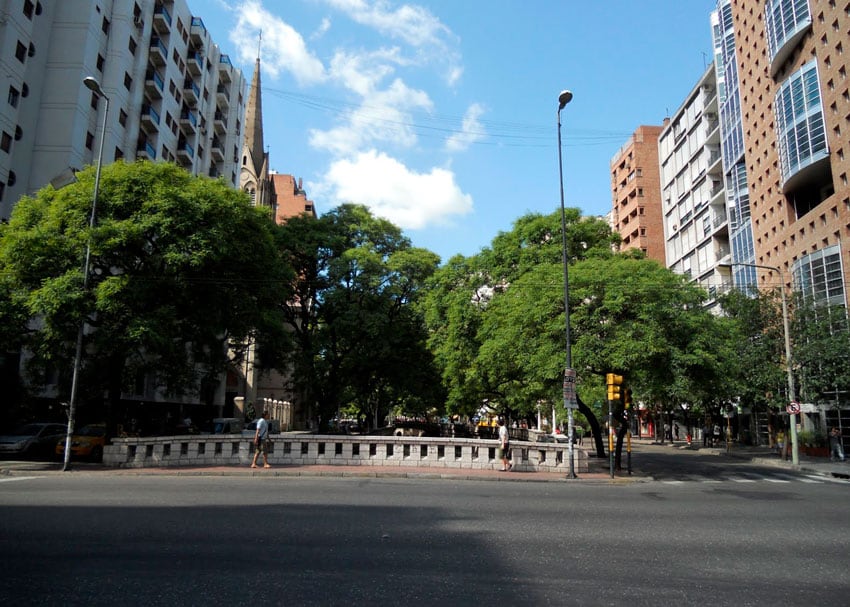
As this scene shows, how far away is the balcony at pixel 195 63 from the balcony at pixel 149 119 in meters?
10.1

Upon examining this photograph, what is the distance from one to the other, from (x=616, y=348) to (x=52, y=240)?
788 inches

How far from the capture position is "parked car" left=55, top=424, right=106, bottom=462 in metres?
23.1

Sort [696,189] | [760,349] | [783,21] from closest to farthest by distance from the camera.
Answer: [760,349] < [783,21] < [696,189]

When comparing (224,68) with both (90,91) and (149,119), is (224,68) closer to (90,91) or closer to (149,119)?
(149,119)

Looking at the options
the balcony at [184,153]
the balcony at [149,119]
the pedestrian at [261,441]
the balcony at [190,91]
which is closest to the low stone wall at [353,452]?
the pedestrian at [261,441]

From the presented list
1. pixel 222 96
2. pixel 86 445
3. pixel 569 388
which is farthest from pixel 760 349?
pixel 222 96

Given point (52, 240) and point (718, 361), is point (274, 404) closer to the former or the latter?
point (52, 240)

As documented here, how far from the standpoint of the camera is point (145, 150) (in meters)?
43.6

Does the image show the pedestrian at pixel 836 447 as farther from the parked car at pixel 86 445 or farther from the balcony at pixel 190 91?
the balcony at pixel 190 91

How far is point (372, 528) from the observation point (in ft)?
29.2

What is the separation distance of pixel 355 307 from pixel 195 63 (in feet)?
106

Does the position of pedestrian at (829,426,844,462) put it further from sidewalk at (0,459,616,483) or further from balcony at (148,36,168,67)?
balcony at (148,36,168,67)

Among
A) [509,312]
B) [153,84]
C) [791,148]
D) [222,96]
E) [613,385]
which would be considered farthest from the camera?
[222,96]

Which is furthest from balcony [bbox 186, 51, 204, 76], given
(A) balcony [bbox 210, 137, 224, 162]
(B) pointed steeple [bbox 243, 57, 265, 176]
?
(B) pointed steeple [bbox 243, 57, 265, 176]
